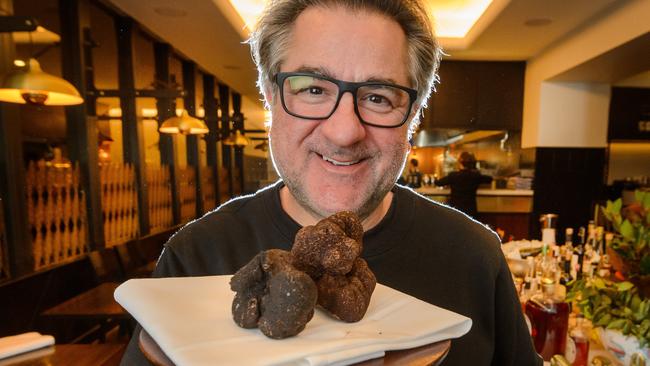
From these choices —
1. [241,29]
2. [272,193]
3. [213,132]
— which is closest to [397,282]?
[272,193]

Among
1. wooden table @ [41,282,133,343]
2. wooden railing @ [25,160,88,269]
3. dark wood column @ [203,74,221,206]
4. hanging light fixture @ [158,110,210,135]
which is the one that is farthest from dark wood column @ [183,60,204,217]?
wooden table @ [41,282,133,343]

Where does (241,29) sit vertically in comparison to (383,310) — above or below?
above

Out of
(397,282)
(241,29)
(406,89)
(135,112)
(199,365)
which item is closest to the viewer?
(199,365)

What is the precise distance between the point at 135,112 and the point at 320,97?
3.62 meters

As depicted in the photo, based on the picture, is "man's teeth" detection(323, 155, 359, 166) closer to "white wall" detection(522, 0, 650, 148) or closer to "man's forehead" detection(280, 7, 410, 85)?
"man's forehead" detection(280, 7, 410, 85)

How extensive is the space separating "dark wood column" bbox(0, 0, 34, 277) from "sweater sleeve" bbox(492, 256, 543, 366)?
284 centimetres

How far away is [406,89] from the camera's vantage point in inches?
27.7

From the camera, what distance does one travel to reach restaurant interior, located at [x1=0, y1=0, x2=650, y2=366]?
8.27 ft

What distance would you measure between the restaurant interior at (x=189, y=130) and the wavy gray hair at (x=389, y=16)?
43 cm

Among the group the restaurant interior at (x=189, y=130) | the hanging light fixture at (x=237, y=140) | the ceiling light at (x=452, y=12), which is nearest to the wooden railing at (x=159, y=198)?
the restaurant interior at (x=189, y=130)

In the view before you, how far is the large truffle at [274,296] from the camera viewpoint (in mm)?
395

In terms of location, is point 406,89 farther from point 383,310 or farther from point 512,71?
point 512,71

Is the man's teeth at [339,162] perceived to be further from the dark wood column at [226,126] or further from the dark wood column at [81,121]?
the dark wood column at [226,126]

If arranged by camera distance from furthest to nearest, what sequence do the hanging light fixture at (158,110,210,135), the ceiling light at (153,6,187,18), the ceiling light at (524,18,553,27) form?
the ceiling light at (524,18,553,27) → the hanging light fixture at (158,110,210,135) → the ceiling light at (153,6,187,18)
